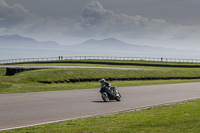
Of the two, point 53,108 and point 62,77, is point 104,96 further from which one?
point 62,77

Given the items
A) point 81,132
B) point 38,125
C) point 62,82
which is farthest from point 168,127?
point 62,82

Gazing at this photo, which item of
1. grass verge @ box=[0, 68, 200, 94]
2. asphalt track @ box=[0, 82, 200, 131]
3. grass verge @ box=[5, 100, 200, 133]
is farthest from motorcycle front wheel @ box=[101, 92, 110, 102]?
grass verge @ box=[0, 68, 200, 94]

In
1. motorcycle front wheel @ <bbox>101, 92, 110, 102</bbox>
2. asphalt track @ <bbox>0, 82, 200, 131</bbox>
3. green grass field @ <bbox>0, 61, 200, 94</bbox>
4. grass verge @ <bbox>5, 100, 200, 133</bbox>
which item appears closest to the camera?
grass verge @ <bbox>5, 100, 200, 133</bbox>

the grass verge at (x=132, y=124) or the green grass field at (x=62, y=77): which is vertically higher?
the green grass field at (x=62, y=77)

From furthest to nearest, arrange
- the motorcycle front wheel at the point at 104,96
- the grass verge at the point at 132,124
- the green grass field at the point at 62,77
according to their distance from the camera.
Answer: the green grass field at the point at 62,77 → the motorcycle front wheel at the point at 104,96 → the grass verge at the point at 132,124

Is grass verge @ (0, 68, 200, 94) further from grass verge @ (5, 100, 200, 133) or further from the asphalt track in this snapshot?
grass verge @ (5, 100, 200, 133)

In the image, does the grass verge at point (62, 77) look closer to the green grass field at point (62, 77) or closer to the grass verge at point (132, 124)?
the green grass field at point (62, 77)

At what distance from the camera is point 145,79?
38.0 metres

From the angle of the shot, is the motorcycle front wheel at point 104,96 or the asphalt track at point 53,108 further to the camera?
the motorcycle front wheel at point 104,96

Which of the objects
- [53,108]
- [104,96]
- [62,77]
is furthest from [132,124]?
[62,77]

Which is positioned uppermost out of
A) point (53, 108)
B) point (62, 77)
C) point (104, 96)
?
point (62, 77)

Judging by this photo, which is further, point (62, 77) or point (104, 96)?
point (62, 77)

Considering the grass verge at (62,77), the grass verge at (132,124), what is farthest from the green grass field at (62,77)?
the grass verge at (132,124)

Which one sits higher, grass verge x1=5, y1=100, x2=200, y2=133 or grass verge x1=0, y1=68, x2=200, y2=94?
grass verge x1=0, y1=68, x2=200, y2=94
